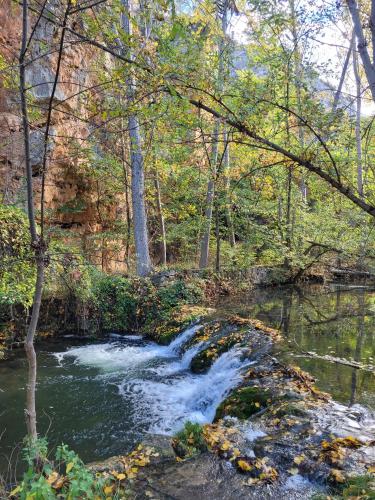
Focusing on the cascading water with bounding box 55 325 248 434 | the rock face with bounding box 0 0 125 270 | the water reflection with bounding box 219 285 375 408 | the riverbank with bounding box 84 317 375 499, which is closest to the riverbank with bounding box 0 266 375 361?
the cascading water with bounding box 55 325 248 434

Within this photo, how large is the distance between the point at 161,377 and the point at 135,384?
0.56 m

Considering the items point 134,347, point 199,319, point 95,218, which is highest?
point 95,218

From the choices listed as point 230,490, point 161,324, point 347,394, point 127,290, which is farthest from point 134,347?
point 230,490

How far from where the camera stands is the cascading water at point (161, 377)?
5871 mm

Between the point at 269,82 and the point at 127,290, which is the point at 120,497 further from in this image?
the point at 127,290

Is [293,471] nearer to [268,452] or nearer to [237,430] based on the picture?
→ [268,452]

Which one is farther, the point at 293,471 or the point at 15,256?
the point at 15,256

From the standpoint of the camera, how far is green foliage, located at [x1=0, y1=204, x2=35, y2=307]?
5742mm

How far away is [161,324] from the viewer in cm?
1023

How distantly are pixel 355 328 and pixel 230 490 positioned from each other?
717 cm

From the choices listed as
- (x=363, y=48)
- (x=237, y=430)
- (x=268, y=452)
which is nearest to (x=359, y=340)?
(x=237, y=430)

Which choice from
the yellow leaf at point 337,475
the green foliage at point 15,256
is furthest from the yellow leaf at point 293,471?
the green foliage at point 15,256

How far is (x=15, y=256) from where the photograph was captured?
684cm

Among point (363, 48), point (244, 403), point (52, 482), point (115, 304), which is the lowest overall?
point (244, 403)
